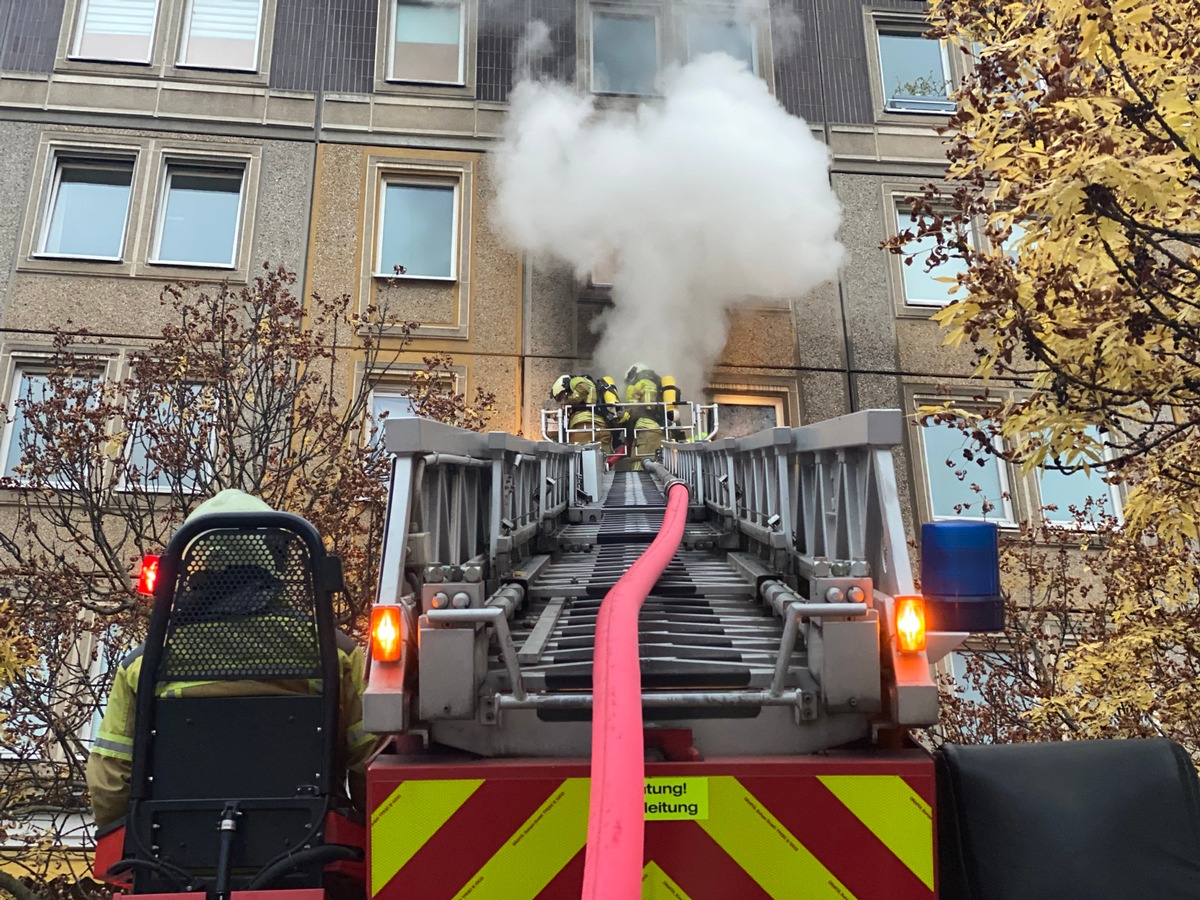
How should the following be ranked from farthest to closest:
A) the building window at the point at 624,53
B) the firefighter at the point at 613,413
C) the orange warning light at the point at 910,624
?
the building window at the point at 624,53
the firefighter at the point at 613,413
the orange warning light at the point at 910,624

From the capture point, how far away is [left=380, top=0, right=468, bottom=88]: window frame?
37.6ft

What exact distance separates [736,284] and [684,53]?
387 cm

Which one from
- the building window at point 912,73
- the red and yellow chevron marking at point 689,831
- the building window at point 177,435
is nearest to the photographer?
the red and yellow chevron marking at point 689,831

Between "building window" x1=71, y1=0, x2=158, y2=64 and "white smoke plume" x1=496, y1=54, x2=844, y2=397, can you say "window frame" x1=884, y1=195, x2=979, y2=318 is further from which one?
"building window" x1=71, y1=0, x2=158, y2=64

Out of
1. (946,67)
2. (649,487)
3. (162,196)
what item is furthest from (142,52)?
(946,67)

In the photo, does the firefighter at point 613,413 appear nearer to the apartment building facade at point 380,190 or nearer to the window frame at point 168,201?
the apartment building facade at point 380,190

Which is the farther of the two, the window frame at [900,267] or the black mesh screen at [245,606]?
the window frame at [900,267]

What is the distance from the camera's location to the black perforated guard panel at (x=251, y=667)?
192 cm

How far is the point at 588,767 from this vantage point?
1.88 meters

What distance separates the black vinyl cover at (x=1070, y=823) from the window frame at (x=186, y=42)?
12.4 meters

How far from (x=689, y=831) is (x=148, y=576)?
168 cm

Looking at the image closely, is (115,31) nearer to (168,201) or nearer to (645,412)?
(168,201)

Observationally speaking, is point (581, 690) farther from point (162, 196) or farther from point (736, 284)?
point (162, 196)

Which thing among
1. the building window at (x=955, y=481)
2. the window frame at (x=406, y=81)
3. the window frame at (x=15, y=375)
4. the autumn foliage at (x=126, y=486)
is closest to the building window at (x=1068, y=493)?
the building window at (x=955, y=481)
